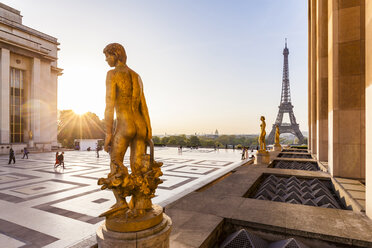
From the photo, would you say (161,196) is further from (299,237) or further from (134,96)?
(134,96)

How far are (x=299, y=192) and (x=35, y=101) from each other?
148ft

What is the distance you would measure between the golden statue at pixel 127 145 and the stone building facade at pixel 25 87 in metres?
39.4

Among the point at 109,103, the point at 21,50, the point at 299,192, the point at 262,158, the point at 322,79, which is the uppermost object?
the point at 21,50

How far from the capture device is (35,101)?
127 feet

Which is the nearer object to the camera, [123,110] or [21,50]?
[123,110]

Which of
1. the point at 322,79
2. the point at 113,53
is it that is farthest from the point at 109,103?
the point at 322,79

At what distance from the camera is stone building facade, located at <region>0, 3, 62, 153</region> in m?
34.1

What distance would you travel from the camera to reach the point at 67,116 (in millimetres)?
75000

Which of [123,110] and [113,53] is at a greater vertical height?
[113,53]

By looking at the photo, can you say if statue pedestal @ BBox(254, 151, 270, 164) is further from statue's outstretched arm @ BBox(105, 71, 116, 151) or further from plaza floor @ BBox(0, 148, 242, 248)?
statue's outstretched arm @ BBox(105, 71, 116, 151)

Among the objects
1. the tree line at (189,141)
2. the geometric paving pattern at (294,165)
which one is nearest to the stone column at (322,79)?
the geometric paving pattern at (294,165)

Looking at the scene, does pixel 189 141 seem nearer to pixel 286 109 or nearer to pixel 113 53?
pixel 286 109

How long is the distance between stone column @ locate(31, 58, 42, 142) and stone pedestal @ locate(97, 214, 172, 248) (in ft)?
144

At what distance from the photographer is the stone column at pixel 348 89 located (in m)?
8.10
